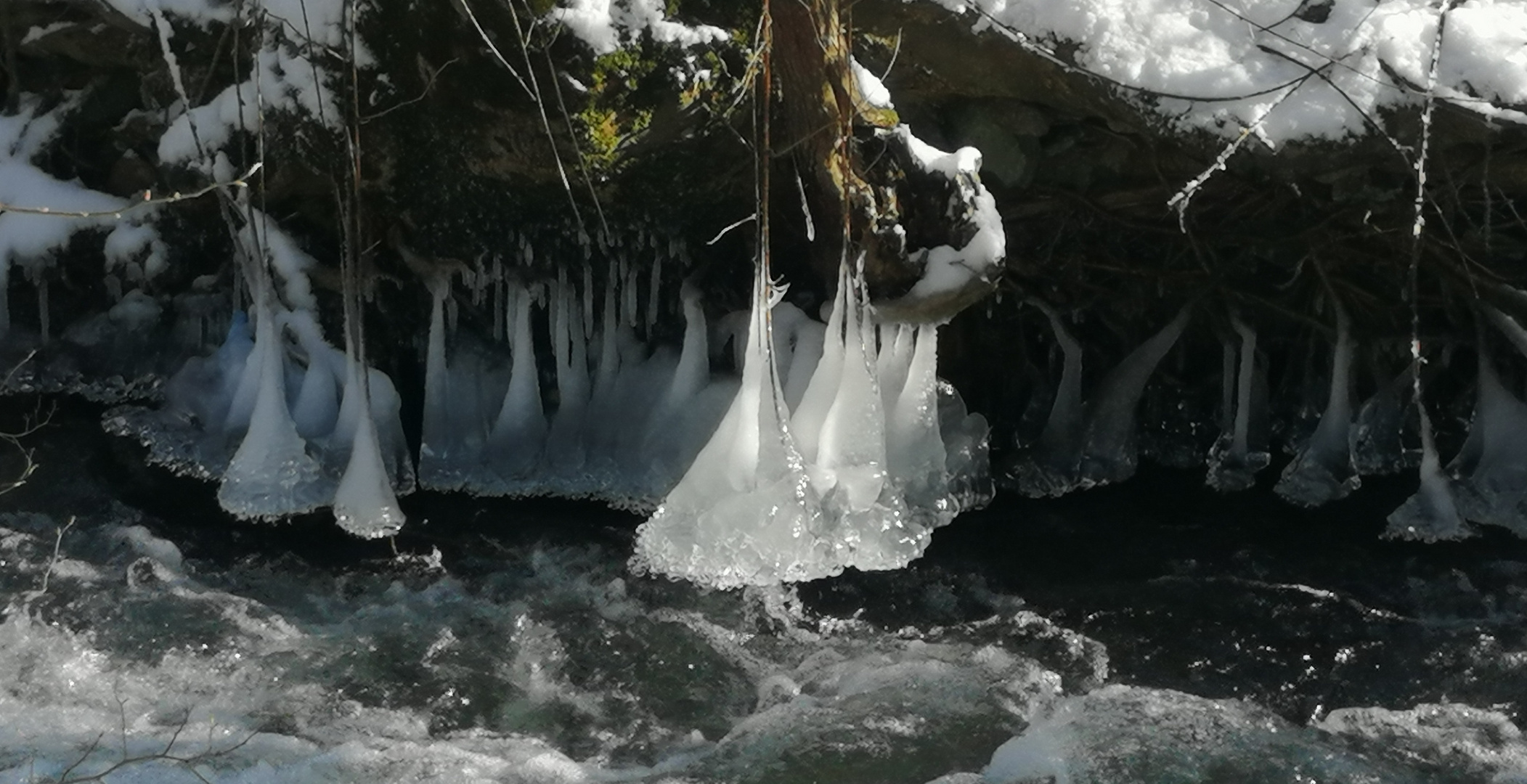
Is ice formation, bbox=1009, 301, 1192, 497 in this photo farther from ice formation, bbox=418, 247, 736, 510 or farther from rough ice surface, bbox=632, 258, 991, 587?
ice formation, bbox=418, 247, 736, 510

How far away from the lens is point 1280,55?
4.45m

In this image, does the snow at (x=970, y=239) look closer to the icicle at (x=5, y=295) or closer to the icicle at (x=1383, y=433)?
the icicle at (x=1383, y=433)

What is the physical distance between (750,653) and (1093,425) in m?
1.56

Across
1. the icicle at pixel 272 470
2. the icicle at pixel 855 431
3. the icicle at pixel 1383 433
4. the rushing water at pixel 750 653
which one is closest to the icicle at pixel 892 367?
the icicle at pixel 855 431

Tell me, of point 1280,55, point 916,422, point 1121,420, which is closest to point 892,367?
point 916,422

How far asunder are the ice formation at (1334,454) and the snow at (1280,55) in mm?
782

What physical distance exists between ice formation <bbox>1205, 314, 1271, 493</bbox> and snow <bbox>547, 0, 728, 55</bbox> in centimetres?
191

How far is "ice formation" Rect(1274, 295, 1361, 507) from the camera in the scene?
4926 mm

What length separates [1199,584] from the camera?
14.9ft

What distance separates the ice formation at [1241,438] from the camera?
16.5ft

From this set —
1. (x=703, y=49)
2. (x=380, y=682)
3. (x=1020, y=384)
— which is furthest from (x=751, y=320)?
(x=380, y=682)

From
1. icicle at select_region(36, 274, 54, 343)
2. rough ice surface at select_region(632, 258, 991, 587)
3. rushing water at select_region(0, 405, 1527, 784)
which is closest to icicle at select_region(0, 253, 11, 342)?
icicle at select_region(36, 274, 54, 343)

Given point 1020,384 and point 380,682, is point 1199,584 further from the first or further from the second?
point 380,682

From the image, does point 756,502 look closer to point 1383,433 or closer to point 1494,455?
point 1383,433
